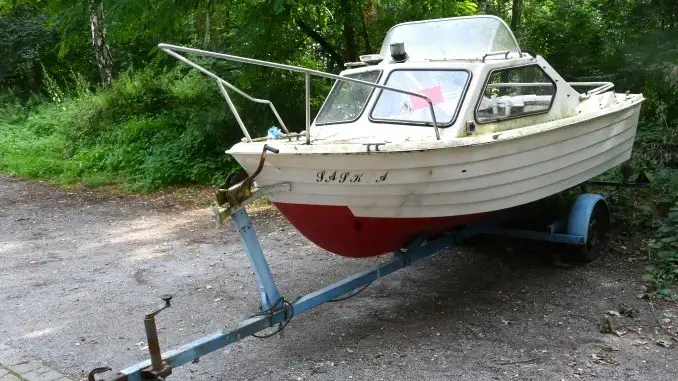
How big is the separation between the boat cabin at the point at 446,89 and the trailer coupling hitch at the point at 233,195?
3.00 ft

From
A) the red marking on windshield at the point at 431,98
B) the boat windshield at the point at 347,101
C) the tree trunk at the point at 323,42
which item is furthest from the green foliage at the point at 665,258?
the tree trunk at the point at 323,42

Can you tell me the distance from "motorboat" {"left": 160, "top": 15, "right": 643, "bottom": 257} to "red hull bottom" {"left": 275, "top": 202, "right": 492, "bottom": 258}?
0.04ft

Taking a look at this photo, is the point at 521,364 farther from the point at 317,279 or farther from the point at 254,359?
the point at 317,279

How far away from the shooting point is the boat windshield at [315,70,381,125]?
18.0 ft

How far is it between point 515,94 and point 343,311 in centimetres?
227

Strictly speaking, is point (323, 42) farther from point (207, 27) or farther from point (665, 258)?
point (665, 258)

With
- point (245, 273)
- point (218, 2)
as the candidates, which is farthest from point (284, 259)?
point (218, 2)

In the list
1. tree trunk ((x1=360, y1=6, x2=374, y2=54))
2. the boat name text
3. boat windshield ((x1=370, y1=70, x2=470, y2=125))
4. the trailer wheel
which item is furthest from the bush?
the boat name text

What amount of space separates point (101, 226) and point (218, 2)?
11.0 feet

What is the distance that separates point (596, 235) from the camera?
239 inches

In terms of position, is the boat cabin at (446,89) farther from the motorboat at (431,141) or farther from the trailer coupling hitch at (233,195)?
the trailer coupling hitch at (233,195)

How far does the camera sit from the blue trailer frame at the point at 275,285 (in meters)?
3.60

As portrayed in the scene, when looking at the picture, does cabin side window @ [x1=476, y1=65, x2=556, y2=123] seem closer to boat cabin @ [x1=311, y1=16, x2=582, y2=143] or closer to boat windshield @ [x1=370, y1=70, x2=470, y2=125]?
boat cabin @ [x1=311, y1=16, x2=582, y2=143]

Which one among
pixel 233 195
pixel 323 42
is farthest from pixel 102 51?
pixel 233 195
